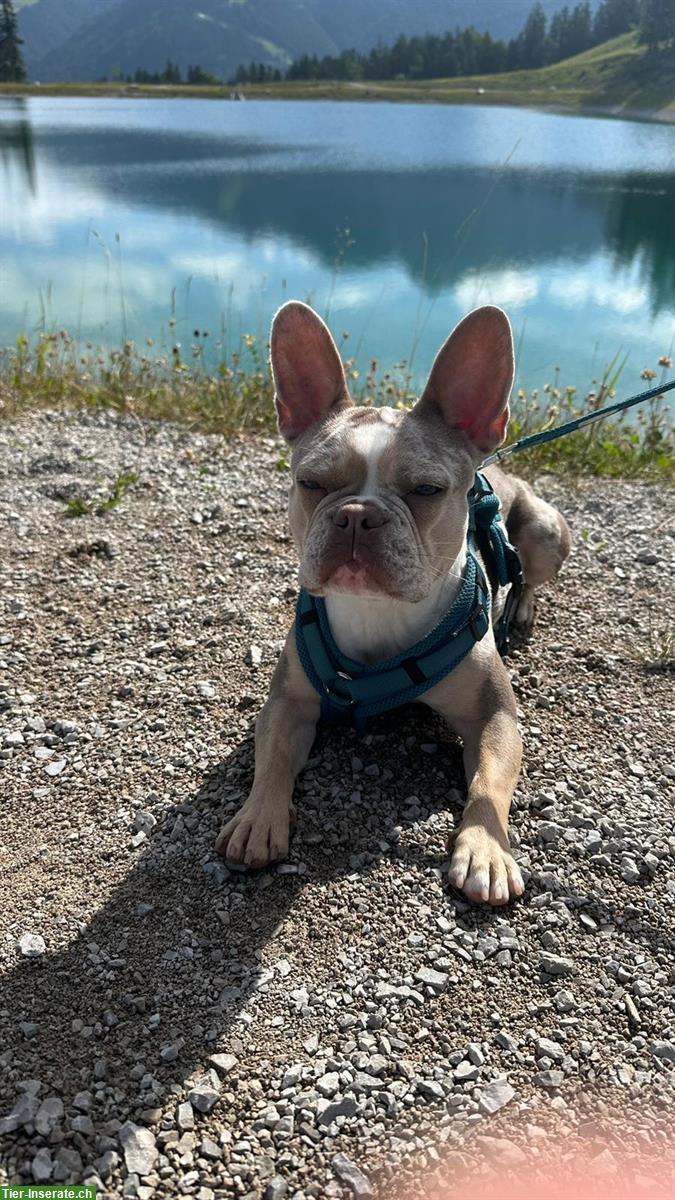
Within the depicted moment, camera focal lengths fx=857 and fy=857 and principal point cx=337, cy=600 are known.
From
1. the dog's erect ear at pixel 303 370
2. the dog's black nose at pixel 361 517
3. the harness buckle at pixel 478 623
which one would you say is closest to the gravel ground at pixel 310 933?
the harness buckle at pixel 478 623

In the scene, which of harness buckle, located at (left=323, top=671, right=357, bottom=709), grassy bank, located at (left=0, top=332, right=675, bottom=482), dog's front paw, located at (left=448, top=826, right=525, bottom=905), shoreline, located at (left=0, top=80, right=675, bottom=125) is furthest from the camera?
shoreline, located at (left=0, top=80, right=675, bottom=125)

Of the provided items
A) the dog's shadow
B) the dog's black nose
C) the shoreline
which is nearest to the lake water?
the dog's black nose

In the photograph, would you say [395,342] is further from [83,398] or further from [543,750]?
[543,750]

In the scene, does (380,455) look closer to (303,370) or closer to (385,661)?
(303,370)

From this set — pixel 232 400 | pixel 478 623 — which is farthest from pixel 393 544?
pixel 232 400

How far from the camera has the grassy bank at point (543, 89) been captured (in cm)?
5531

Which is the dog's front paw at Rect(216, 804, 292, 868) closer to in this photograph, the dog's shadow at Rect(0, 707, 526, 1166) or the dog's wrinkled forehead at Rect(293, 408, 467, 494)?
the dog's shadow at Rect(0, 707, 526, 1166)

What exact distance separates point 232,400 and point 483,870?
6364 millimetres

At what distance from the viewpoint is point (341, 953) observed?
288cm

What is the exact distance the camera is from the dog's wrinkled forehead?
3283mm

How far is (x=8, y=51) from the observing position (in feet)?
224

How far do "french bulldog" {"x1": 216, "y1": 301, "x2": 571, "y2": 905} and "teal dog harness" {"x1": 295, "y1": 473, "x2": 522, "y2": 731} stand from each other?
6 centimetres

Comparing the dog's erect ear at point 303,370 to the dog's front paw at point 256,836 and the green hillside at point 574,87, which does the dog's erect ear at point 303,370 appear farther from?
the green hillside at point 574,87

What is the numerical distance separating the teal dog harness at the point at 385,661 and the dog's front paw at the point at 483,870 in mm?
646
